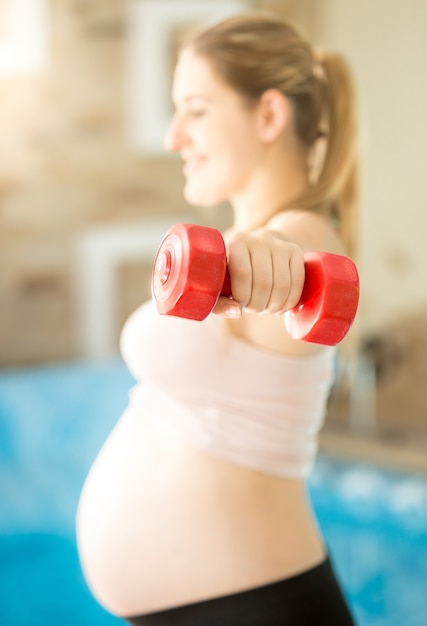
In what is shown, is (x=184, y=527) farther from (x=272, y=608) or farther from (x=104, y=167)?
(x=104, y=167)

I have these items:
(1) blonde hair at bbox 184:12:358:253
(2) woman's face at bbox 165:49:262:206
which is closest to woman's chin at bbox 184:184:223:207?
(2) woman's face at bbox 165:49:262:206

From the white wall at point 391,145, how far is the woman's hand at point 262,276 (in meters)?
2.34

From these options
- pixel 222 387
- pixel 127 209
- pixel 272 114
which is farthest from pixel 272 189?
pixel 127 209

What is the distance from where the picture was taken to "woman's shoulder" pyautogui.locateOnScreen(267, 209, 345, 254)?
2.94 ft

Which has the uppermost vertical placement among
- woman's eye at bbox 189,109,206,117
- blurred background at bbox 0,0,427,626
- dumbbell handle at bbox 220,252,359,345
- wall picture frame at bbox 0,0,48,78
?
woman's eye at bbox 189,109,206,117

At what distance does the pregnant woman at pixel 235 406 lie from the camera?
36.4 inches

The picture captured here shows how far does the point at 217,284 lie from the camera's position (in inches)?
23.8

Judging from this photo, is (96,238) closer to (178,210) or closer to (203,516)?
(178,210)

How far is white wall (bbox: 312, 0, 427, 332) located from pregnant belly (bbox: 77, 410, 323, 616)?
2065 millimetres

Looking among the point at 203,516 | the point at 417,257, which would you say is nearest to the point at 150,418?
the point at 203,516

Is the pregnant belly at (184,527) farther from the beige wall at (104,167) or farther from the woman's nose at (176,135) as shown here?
the beige wall at (104,167)

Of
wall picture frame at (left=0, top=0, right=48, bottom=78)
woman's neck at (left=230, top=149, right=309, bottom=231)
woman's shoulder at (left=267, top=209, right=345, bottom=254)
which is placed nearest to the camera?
woman's shoulder at (left=267, top=209, right=345, bottom=254)

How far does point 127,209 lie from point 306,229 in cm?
233

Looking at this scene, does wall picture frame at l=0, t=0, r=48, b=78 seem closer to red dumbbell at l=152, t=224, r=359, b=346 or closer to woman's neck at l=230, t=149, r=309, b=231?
woman's neck at l=230, t=149, r=309, b=231
